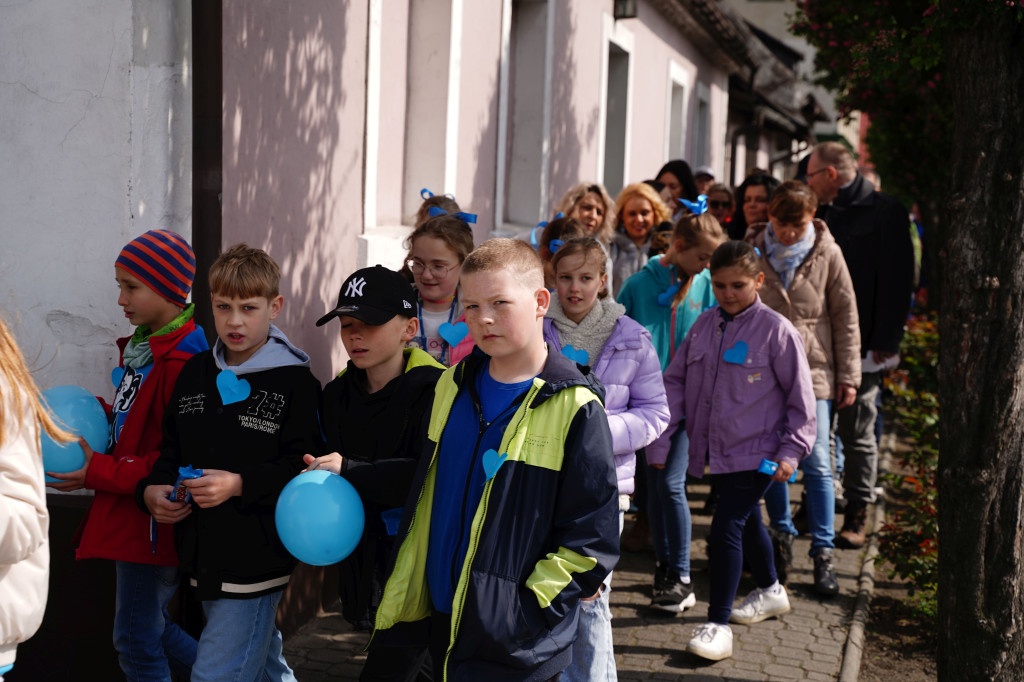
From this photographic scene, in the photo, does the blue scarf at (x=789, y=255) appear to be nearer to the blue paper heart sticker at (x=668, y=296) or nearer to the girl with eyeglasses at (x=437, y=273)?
the blue paper heart sticker at (x=668, y=296)

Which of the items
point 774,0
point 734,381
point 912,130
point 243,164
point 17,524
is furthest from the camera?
point 774,0

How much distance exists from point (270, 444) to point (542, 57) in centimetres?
659

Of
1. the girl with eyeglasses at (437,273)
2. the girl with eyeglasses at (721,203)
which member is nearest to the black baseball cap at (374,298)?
the girl with eyeglasses at (437,273)

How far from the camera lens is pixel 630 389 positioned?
4180 mm

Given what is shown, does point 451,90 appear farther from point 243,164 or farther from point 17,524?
point 17,524

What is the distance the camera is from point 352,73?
582cm

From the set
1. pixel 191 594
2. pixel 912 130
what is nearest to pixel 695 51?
pixel 912 130

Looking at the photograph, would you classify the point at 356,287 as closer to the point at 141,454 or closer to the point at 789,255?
the point at 141,454

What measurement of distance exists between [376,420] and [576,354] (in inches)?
32.6

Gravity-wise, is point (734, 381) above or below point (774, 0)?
below

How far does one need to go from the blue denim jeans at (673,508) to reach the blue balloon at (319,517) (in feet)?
8.56

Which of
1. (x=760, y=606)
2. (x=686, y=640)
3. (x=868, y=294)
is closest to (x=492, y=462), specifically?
(x=686, y=640)

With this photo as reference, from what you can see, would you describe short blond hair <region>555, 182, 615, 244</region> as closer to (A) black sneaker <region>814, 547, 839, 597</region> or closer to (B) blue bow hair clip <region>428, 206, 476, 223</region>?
(B) blue bow hair clip <region>428, 206, 476, 223</region>

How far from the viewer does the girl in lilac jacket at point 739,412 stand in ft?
16.3
